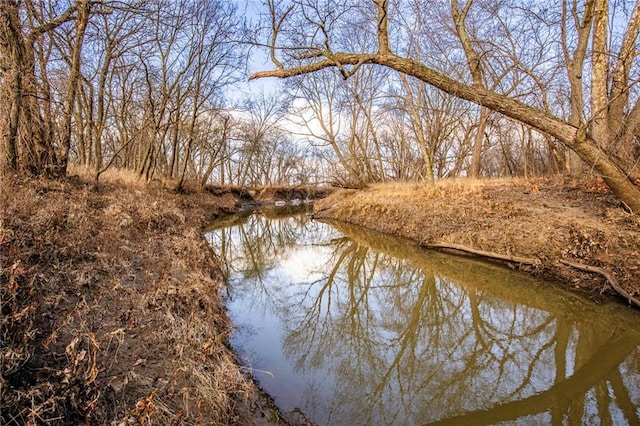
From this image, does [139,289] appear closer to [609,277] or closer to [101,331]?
[101,331]

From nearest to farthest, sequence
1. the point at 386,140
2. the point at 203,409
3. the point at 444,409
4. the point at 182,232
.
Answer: the point at 203,409 < the point at 444,409 < the point at 182,232 < the point at 386,140

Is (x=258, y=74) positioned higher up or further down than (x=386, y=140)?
further down

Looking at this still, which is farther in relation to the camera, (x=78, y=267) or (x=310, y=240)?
(x=310, y=240)

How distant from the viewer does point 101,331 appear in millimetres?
3189

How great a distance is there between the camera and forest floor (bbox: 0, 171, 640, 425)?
2.29 m

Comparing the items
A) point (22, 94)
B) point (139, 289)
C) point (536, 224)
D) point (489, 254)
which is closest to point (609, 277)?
point (536, 224)

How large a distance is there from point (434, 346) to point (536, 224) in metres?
4.73

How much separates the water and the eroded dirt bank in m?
0.56

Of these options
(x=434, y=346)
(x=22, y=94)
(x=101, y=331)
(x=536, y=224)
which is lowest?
(x=434, y=346)

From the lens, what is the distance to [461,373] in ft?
12.3

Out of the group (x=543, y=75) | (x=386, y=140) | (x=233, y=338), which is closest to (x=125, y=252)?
(x=233, y=338)

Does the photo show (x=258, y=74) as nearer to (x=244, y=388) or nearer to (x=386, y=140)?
(x=244, y=388)

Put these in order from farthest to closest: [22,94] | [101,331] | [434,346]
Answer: [22,94]
[434,346]
[101,331]

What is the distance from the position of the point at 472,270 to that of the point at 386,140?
81.2 feet
